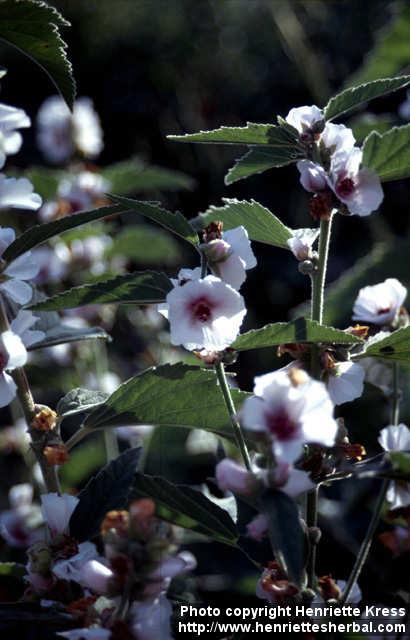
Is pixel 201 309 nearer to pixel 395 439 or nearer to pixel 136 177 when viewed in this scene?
pixel 395 439

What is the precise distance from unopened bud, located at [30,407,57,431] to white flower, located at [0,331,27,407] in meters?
0.05

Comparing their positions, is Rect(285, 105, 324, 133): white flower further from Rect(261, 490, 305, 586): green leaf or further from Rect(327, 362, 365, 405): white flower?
Rect(261, 490, 305, 586): green leaf

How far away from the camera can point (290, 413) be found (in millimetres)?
778

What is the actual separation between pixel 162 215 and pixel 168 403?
0.70 feet

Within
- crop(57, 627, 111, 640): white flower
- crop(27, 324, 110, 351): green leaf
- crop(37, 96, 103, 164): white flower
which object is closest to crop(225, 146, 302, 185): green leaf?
crop(27, 324, 110, 351): green leaf

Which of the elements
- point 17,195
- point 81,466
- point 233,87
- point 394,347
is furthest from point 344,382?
point 233,87

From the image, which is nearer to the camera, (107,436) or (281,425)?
(281,425)

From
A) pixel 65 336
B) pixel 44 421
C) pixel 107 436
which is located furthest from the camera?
pixel 107 436

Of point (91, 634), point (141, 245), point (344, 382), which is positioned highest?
point (141, 245)

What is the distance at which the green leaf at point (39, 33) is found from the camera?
3.16ft

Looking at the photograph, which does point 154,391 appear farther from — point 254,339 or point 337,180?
point 337,180

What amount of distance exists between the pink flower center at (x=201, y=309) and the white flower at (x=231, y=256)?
1.6 inches

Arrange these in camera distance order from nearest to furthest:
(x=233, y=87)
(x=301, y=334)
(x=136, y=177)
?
(x=301, y=334), (x=136, y=177), (x=233, y=87)

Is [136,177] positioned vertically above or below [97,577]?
above
